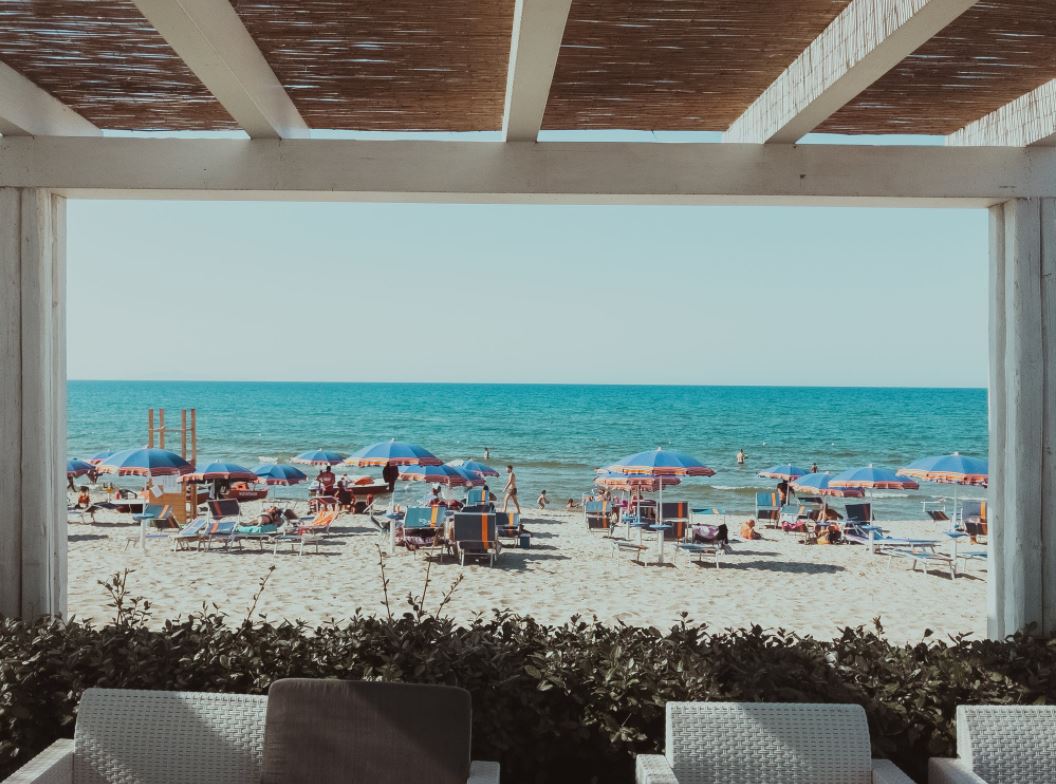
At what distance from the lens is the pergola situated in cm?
302

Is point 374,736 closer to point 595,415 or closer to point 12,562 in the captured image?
point 12,562

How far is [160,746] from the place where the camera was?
2.51 m

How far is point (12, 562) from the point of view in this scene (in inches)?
133

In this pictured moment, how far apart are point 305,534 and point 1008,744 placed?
444 inches

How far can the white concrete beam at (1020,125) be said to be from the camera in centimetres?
314

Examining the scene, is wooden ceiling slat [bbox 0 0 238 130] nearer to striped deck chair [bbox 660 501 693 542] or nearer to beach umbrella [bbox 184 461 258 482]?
striped deck chair [bbox 660 501 693 542]

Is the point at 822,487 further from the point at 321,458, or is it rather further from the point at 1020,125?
the point at 1020,125

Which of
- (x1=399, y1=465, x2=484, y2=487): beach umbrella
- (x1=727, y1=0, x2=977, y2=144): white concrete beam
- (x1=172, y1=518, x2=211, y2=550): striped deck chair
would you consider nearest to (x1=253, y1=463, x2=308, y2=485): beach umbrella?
(x1=399, y1=465, x2=484, y2=487): beach umbrella

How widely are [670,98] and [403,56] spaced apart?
3.50 ft

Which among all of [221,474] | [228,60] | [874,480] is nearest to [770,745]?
[228,60]

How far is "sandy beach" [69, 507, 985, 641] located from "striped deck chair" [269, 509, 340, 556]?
0.19 meters

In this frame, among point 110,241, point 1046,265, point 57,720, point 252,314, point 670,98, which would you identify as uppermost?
point 110,241

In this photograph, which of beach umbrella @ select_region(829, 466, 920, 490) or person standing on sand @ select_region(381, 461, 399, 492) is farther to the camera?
person standing on sand @ select_region(381, 461, 399, 492)

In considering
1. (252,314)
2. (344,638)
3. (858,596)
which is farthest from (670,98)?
(252,314)
